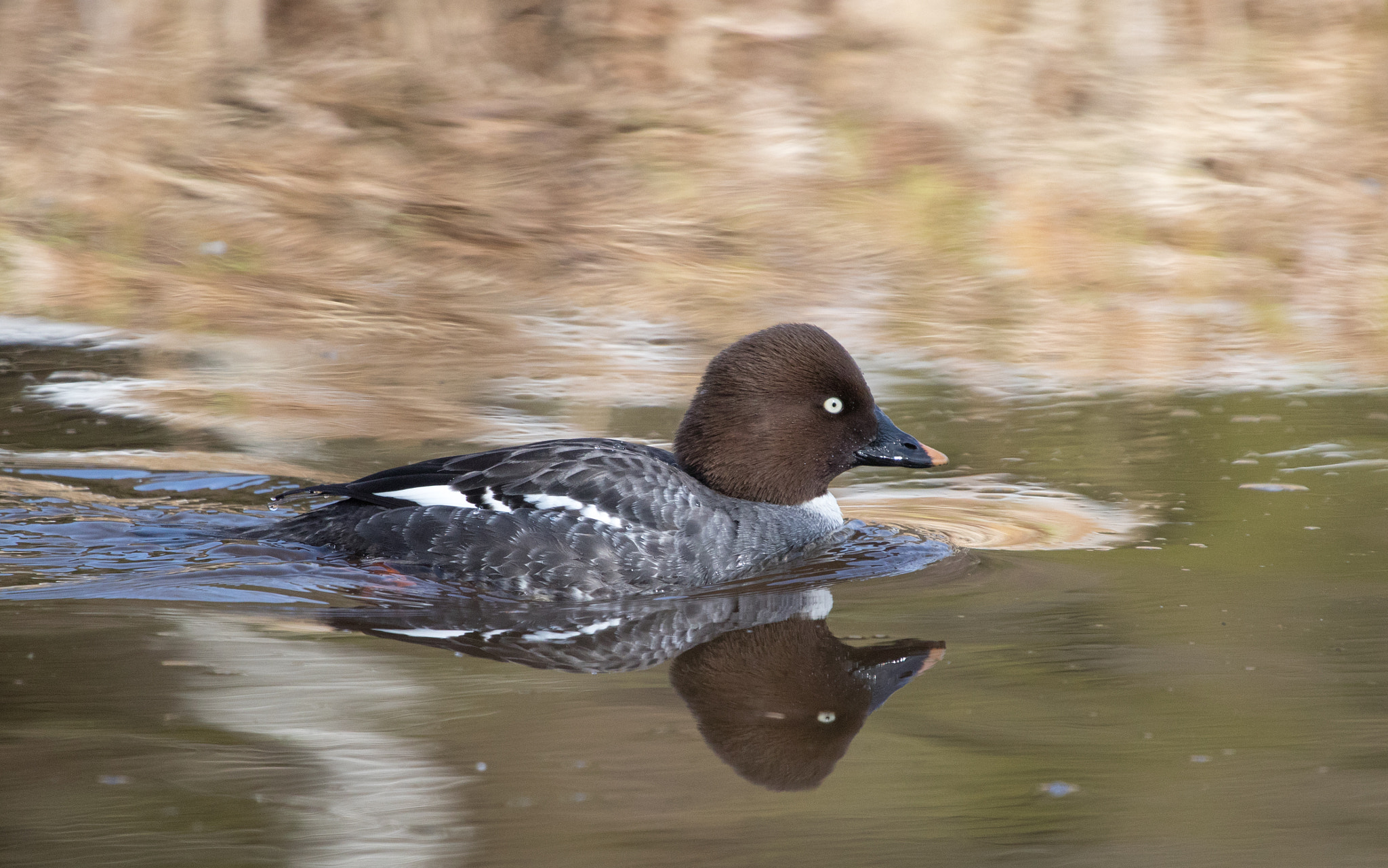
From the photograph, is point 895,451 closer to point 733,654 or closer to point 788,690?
point 733,654

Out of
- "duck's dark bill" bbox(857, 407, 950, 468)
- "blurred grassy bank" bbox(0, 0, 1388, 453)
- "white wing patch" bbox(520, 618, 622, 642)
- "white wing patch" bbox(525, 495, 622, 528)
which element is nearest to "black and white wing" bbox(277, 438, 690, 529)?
"white wing patch" bbox(525, 495, 622, 528)

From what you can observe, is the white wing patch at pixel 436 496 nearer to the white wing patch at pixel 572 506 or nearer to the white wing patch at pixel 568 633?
the white wing patch at pixel 572 506

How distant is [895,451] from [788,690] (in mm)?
2012

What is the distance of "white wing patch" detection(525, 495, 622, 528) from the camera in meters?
5.80

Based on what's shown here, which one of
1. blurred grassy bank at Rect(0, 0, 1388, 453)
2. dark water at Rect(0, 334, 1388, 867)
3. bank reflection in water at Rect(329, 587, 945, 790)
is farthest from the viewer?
blurred grassy bank at Rect(0, 0, 1388, 453)

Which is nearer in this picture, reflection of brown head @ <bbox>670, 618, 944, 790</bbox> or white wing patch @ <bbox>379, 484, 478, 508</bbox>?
reflection of brown head @ <bbox>670, 618, 944, 790</bbox>

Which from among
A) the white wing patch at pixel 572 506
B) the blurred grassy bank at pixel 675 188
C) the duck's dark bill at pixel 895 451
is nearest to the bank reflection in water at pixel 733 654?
the white wing patch at pixel 572 506

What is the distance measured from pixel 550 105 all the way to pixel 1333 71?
698 cm

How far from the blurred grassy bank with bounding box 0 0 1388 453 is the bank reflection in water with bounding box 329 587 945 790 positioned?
295 centimetres

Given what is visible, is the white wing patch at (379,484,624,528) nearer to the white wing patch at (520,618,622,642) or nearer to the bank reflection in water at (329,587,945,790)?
the bank reflection in water at (329,587,945,790)

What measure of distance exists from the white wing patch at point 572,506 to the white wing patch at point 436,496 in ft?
0.78

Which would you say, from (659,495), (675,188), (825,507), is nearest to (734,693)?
(659,495)

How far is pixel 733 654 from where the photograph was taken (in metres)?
4.88

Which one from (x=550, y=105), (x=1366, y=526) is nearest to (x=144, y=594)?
(x=1366, y=526)
